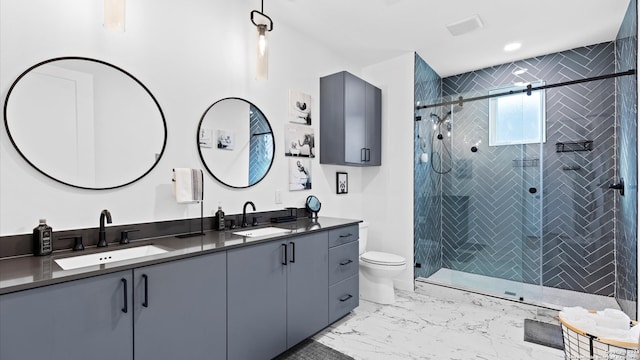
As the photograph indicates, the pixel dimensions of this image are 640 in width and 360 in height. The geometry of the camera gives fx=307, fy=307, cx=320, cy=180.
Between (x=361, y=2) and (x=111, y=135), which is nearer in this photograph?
(x=111, y=135)

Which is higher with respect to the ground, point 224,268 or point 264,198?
point 264,198

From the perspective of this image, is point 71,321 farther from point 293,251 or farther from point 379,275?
point 379,275

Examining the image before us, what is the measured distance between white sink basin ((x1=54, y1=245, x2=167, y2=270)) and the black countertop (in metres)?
0.03

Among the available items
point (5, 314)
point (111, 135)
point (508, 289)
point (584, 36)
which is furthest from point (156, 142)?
point (584, 36)

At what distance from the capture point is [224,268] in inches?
65.7

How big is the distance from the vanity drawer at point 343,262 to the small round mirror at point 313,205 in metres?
0.47

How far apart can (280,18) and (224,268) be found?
2.20m

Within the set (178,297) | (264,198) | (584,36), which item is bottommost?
(178,297)

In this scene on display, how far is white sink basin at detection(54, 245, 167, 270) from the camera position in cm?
143

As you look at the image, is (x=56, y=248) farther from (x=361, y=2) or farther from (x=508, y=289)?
(x=508, y=289)

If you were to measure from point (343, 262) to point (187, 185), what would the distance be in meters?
1.37

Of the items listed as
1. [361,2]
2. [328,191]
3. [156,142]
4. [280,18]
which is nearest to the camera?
[156,142]

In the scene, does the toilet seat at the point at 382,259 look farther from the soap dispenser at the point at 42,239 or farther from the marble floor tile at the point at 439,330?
the soap dispenser at the point at 42,239

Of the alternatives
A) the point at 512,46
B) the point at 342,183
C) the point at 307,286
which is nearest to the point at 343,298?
the point at 307,286
